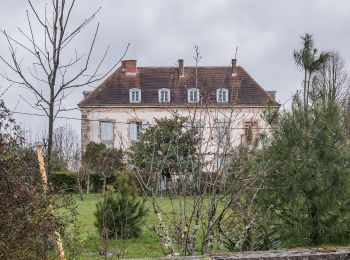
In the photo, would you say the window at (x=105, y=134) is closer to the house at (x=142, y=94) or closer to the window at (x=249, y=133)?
the house at (x=142, y=94)

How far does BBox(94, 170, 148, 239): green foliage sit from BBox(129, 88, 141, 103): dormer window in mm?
33031

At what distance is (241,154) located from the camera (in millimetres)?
10656

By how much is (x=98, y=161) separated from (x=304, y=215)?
2478 centimetres

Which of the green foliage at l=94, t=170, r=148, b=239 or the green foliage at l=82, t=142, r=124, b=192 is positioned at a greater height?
the green foliage at l=82, t=142, r=124, b=192

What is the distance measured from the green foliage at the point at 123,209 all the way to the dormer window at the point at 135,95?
108 feet

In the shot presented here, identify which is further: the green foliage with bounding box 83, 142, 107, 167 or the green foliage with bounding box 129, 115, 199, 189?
the green foliage with bounding box 83, 142, 107, 167

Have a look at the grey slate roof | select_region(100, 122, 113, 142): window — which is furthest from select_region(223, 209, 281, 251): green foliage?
select_region(100, 122, 113, 142): window

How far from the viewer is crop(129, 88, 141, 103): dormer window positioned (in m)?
47.8

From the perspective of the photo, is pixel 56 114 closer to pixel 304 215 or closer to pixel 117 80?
pixel 304 215

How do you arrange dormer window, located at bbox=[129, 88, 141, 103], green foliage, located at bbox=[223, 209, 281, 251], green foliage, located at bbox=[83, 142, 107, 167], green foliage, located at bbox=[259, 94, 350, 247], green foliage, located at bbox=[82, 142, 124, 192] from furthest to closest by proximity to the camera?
1. dormer window, located at bbox=[129, 88, 141, 103]
2. green foliage, located at bbox=[83, 142, 107, 167]
3. green foliage, located at bbox=[82, 142, 124, 192]
4. green foliage, located at bbox=[259, 94, 350, 247]
5. green foliage, located at bbox=[223, 209, 281, 251]


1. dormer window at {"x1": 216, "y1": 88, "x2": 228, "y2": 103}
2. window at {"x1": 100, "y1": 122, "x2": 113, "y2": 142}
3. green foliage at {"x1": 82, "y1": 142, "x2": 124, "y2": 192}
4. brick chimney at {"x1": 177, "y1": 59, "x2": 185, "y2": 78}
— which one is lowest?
green foliage at {"x1": 82, "y1": 142, "x2": 124, "y2": 192}

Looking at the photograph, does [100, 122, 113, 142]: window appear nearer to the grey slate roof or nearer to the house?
the house

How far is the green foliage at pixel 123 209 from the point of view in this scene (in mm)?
14219

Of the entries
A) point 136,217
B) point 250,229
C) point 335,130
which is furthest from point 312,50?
point 136,217
